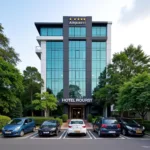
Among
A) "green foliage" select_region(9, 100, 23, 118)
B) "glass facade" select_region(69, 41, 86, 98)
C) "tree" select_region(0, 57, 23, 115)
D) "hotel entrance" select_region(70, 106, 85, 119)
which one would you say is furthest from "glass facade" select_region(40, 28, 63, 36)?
"tree" select_region(0, 57, 23, 115)

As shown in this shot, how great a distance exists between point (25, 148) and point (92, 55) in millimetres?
30775

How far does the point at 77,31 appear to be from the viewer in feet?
131

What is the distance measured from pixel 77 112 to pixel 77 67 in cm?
1013

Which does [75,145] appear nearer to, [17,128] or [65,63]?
[17,128]

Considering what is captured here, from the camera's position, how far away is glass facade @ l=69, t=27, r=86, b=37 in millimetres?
39625

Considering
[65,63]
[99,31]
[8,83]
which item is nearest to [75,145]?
[8,83]

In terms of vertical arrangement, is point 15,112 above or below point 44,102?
below

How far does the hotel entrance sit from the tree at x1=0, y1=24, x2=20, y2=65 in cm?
1783

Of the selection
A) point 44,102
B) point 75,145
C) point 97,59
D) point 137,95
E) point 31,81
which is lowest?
point 75,145

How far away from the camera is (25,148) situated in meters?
10.2

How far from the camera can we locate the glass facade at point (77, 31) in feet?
130

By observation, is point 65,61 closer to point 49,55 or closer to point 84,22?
point 49,55

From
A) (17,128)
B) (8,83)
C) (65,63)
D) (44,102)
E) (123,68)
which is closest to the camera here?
(17,128)

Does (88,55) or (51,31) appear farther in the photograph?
(51,31)
